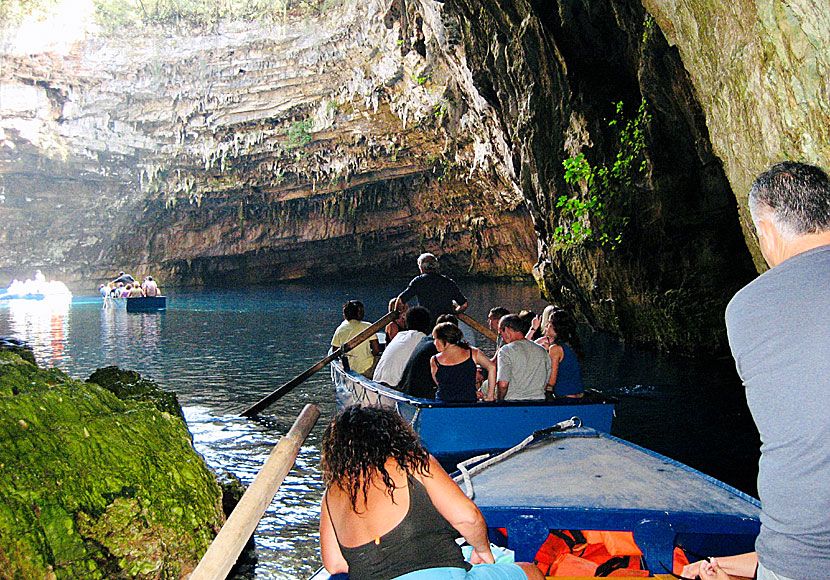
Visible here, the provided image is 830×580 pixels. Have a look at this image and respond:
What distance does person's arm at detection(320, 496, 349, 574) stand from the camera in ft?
8.80

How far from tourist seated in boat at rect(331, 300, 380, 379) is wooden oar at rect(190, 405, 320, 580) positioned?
6.21 m

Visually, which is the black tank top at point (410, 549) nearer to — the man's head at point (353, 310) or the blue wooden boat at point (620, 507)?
the blue wooden boat at point (620, 507)

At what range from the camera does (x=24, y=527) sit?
3.91 m

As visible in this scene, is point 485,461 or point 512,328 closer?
point 485,461

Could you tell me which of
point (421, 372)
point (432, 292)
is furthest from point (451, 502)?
A: point (432, 292)

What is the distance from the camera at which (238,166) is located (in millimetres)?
39812

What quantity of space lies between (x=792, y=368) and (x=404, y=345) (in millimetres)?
5870

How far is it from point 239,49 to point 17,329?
21508mm

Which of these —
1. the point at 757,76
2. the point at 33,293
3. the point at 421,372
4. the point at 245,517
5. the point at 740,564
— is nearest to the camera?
the point at 740,564

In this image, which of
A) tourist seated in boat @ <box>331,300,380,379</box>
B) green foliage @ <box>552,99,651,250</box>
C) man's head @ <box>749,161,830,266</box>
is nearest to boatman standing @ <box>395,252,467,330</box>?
tourist seated in boat @ <box>331,300,380,379</box>

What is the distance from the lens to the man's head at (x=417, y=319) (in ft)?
25.0

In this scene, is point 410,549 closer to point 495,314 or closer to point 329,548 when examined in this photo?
point 329,548

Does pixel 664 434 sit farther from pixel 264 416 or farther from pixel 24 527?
pixel 24 527

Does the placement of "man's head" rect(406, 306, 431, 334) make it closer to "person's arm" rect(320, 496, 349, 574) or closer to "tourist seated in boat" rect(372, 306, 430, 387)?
"tourist seated in boat" rect(372, 306, 430, 387)
